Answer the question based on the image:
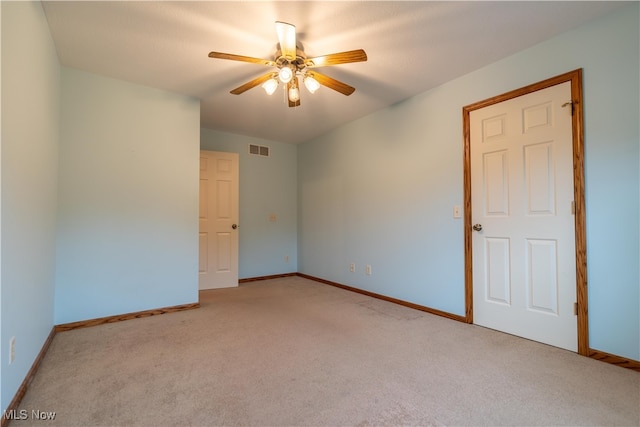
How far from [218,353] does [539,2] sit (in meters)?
3.25

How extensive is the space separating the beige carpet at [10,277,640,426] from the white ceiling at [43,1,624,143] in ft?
7.81

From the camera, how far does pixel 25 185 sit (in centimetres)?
172

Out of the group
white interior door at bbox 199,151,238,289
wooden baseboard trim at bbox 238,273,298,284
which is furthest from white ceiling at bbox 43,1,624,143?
wooden baseboard trim at bbox 238,273,298,284

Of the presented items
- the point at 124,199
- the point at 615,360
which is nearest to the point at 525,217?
the point at 615,360

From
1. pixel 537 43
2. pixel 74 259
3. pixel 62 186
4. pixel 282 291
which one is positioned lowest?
pixel 282 291

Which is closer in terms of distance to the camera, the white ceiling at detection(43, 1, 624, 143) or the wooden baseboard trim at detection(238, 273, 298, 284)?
the white ceiling at detection(43, 1, 624, 143)

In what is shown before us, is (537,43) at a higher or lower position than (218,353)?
higher

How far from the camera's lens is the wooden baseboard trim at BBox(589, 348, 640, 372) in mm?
1883

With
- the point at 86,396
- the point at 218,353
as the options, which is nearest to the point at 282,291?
the point at 218,353

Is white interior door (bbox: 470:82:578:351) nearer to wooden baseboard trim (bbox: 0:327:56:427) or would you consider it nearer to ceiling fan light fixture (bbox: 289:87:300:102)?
ceiling fan light fixture (bbox: 289:87:300:102)

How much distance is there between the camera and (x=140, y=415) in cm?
147

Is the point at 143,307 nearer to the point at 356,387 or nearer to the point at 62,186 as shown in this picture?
the point at 62,186

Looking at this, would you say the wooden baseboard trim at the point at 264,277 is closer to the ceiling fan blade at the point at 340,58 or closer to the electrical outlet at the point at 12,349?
the electrical outlet at the point at 12,349

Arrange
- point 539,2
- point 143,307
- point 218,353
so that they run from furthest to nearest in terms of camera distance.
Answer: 1. point 143,307
2. point 218,353
3. point 539,2
